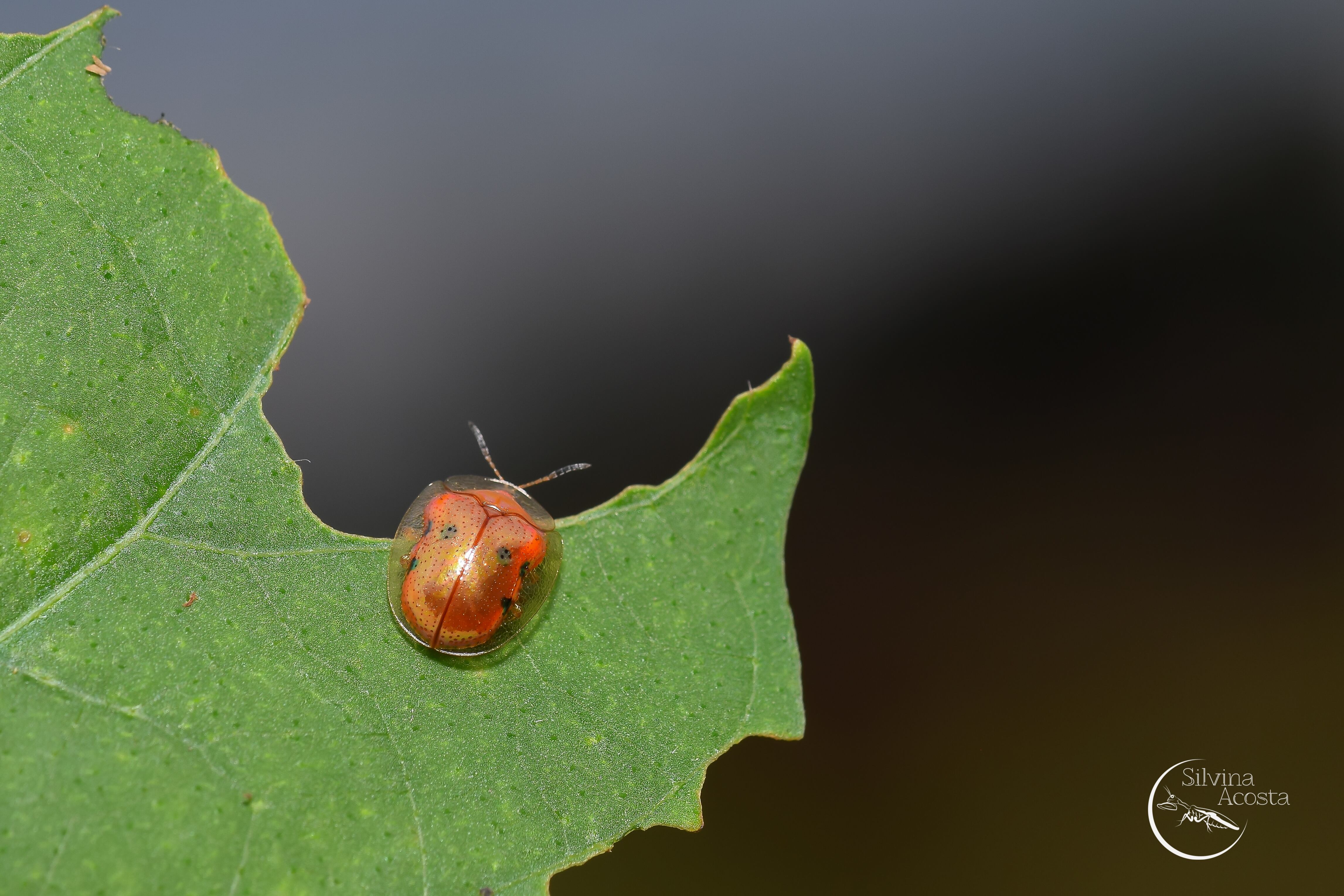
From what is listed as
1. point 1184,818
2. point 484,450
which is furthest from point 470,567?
point 1184,818

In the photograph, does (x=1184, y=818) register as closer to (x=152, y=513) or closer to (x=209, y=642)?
(x=209, y=642)

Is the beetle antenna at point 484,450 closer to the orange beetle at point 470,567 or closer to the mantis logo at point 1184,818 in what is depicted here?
the orange beetle at point 470,567

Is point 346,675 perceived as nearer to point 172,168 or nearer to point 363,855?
point 363,855

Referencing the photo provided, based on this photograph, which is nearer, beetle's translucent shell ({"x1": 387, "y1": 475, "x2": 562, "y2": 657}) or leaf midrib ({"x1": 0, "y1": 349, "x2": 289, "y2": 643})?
leaf midrib ({"x1": 0, "y1": 349, "x2": 289, "y2": 643})

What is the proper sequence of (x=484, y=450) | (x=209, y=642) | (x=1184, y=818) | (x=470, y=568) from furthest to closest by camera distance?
(x=1184, y=818)
(x=484, y=450)
(x=470, y=568)
(x=209, y=642)

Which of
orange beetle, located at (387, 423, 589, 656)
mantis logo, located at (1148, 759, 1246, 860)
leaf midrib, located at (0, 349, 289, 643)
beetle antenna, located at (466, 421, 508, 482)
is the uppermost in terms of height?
leaf midrib, located at (0, 349, 289, 643)

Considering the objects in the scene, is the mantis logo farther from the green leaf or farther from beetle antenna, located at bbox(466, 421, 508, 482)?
beetle antenna, located at bbox(466, 421, 508, 482)

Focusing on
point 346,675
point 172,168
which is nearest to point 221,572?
point 346,675

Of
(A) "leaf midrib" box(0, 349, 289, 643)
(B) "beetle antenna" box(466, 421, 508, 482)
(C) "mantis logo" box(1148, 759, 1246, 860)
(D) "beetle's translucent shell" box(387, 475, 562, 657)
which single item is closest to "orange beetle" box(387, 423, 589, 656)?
(D) "beetle's translucent shell" box(387, 475, 562, 657)

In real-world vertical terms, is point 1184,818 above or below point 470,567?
below
